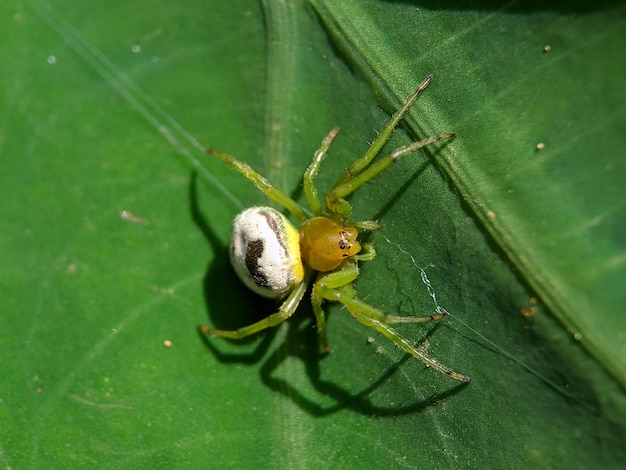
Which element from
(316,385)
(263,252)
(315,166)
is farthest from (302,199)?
(316,385)

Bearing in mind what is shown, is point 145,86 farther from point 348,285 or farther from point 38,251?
point 348,285

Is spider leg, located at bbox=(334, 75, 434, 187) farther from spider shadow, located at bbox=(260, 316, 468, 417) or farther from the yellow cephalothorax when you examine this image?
spider shadow, located at bbox=(260, 316, 468, 417)

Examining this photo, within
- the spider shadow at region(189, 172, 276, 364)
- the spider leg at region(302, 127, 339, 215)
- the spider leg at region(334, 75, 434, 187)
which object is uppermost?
the spider leg at region(334, 75, 434, 187)

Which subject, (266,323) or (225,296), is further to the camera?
(225,296)

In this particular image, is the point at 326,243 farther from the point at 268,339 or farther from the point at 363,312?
the point at 268,339

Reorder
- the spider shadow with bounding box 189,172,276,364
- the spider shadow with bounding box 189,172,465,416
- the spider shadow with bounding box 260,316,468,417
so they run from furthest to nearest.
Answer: the spider shadow with bounding box 189,172,276,364
the spider shadow with bounding box 189,172,465,416
the spider shadow with bounding box 260,316,468,417

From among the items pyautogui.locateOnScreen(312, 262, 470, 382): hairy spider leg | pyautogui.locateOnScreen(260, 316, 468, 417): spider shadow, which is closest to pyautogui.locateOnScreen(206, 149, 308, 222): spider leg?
pyautogui.locateOnScreen(312, 262, 470, 382): hairy spider leg
